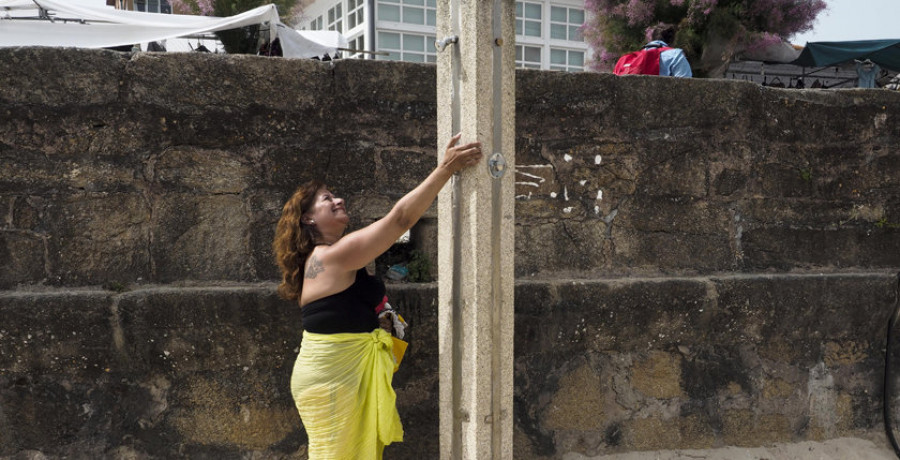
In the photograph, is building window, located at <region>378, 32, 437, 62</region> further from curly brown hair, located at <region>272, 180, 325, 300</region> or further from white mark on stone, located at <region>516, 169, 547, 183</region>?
curly brown hair, located at <region>272, 180, 325, 300</region>

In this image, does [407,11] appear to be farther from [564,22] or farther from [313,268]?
[313,268]

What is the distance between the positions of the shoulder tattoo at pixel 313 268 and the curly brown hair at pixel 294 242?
0.24 feet

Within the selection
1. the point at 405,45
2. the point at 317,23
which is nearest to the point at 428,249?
the point at 405,45

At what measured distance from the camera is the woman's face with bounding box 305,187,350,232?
2.93 m

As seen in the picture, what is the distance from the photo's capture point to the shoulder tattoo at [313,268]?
2.77 metres

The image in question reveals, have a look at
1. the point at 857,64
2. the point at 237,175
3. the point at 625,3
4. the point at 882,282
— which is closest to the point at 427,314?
the point at 237,175

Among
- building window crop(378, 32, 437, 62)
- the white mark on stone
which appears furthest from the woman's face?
building window crop(378, 32, 437, 62)

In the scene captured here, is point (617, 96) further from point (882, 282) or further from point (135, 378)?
point (135, 378)

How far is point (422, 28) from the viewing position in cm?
1117

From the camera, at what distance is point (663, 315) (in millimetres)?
3752

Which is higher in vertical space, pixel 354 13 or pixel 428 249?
pixel 354 13

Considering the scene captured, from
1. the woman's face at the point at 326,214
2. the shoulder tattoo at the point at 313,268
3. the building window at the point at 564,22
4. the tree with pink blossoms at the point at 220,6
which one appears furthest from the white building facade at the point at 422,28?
the shoulder tattoo at the point at 313,268

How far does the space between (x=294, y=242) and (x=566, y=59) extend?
413 inches

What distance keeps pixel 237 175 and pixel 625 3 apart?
700cm
